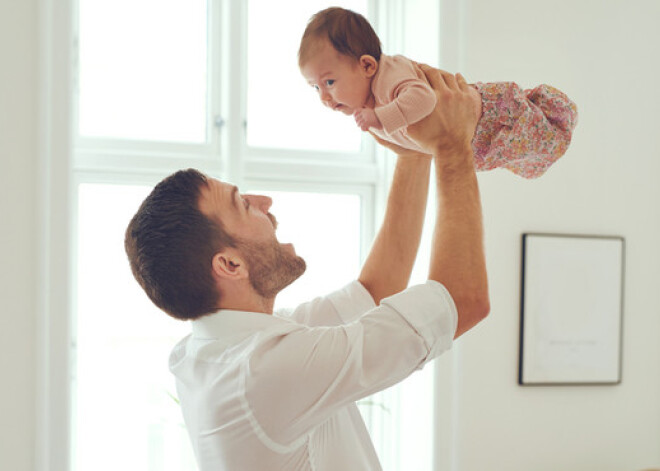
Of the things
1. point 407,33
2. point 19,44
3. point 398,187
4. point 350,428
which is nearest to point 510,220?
point 407,33

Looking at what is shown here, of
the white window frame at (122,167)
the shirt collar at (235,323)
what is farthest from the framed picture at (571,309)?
the shirt collar at (235,323)

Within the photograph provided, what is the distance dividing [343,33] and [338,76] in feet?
0.31

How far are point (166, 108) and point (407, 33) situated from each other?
3.24ft

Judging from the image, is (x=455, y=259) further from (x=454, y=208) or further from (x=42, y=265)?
(x=42, y=265)

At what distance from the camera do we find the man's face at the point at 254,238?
4.50ft

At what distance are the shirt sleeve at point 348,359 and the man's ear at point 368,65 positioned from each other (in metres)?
0.63

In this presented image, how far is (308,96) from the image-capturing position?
2910 mm

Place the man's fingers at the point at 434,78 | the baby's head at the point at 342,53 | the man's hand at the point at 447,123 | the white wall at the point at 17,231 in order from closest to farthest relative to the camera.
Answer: the man's hand at the point at 447,123, the man's fingers at the point at 434,78, the baby's head at the point at 342,53, the white wall at the point at 17,231

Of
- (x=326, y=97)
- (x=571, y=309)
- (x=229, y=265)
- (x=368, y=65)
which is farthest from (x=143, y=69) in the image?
(x=571, y=309)

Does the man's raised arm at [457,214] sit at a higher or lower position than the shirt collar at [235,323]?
higher

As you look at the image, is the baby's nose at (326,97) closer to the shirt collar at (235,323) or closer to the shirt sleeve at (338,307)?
the shirt sleeve at (338,307)

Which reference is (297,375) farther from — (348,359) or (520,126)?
(520,126)

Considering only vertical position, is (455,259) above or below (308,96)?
below

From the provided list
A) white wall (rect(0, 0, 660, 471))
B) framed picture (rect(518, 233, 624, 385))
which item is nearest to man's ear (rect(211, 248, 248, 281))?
white wall (rect(0, 0, 660, 471))
